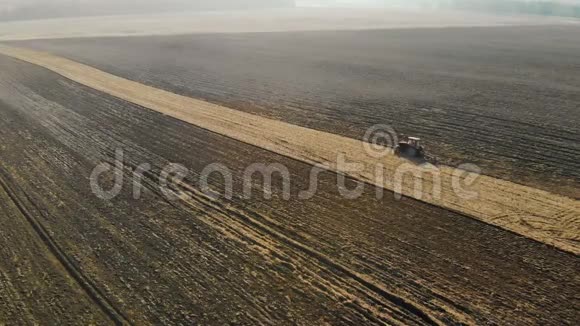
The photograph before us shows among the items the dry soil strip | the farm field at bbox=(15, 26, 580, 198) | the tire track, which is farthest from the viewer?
the farm field at bbox=(15, 26, 580, 198)

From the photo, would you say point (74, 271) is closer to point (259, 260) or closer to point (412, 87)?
point (259, 260)

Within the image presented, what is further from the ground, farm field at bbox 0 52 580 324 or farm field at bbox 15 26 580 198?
farm field at bbox 15 26 580 198

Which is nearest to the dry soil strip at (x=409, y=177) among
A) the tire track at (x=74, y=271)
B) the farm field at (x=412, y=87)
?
the farm field at (x=412, y=87)

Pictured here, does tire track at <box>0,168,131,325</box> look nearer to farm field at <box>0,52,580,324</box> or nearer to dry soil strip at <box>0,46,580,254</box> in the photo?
farm field at <box>0,52,580,324</box>

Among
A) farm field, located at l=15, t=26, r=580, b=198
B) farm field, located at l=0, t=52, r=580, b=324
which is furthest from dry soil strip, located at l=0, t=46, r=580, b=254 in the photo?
farm field, located at l=15, t=26, r=580, b=198

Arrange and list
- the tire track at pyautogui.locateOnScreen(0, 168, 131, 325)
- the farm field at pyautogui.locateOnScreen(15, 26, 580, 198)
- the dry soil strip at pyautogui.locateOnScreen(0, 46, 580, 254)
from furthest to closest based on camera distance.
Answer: the farm field at pyautogui.locateOnScreen(15, 26, 580, 198)
the dry soil strip at pyautogui.locateOnScreen(0, 46, 580, 254)
the tire track at pyautogui.locateOnScreen(0, 168, 131, 325)

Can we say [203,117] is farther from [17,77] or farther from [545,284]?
[17,77]

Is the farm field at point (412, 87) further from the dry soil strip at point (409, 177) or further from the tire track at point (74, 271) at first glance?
the tire track at point (74, 271)

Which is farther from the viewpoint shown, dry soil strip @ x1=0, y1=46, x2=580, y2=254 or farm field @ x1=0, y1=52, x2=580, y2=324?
dry soil strip @ x1=0, y1=46, x2=580, y2=254
